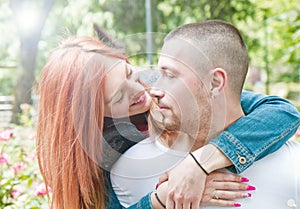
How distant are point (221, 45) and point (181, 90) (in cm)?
15

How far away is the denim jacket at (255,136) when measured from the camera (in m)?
1.27

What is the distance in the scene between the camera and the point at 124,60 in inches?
57.0

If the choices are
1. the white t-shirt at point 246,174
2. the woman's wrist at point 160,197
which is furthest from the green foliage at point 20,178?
the woman's wrist at point 160,197

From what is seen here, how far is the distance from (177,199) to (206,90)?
0.27 metres

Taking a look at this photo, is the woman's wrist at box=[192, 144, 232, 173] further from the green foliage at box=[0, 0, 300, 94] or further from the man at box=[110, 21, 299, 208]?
the green foliage at box=[0, 0, 300, 94]

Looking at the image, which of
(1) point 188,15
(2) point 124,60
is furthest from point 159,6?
(2) point 124,60

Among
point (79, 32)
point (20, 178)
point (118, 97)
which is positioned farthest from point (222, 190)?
point (79, 32)

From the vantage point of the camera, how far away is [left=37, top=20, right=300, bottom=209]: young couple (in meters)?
1.28

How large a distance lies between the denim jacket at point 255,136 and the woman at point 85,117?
0.09 meters

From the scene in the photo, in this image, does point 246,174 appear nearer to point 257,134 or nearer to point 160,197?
point 257,134

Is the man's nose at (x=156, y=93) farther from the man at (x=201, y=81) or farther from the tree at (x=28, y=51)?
the tree at (x=28, y=51)

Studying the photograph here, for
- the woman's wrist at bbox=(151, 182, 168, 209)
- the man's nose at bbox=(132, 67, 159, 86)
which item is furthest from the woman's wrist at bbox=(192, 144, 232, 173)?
the man's nose at bbox=(132, 67, 159, 86)

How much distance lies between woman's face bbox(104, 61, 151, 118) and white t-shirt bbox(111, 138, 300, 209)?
0.09m

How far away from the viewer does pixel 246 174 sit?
1.31 meters
